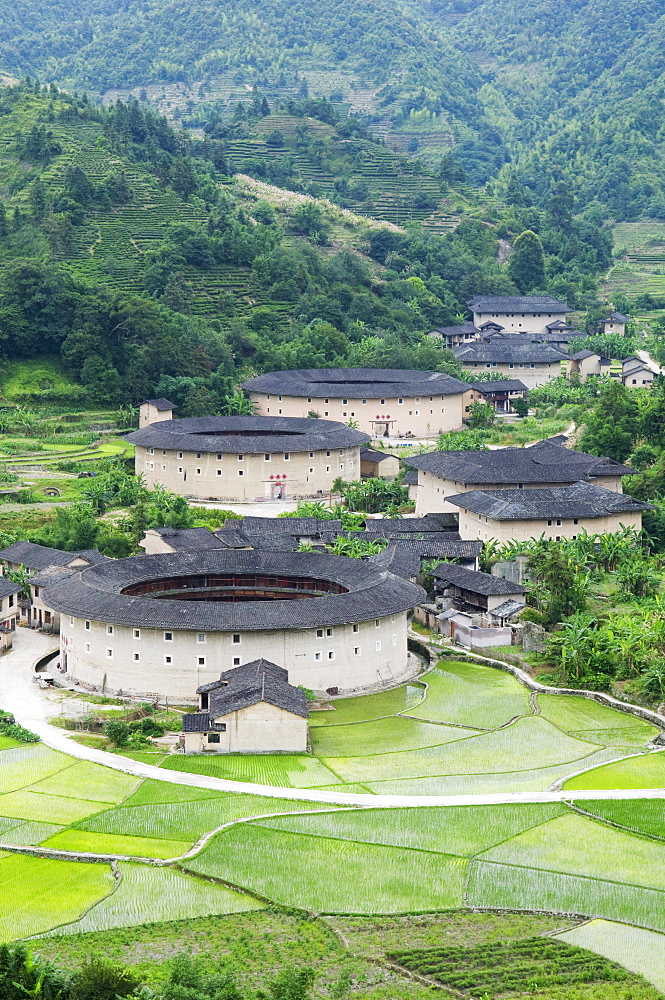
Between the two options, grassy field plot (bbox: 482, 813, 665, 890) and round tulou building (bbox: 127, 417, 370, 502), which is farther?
round tulou building (bbox: 127, 417, 370, 502)

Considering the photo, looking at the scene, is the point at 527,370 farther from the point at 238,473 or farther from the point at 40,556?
the point at 40,556

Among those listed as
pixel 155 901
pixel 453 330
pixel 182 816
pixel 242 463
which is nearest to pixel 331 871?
pixel 155 901

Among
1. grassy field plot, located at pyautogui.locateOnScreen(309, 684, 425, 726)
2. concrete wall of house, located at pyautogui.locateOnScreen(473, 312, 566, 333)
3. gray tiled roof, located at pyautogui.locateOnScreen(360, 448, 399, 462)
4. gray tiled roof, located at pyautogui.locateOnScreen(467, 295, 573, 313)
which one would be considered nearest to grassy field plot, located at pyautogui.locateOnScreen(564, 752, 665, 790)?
grassy field plot, located at pyautogui.locateOnScreen(309, 684, 425, 726)

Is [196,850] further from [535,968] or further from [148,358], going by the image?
[148,358]

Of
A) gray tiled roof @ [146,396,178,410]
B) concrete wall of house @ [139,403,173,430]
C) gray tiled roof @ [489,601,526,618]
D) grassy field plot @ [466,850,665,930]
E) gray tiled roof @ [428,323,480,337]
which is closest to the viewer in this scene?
grassy field plot @ [466,850,665,930]

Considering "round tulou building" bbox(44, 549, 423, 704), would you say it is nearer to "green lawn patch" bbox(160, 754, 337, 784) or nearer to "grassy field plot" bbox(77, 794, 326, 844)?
"green lawn patch" bbox(160, 754, 337, 784)

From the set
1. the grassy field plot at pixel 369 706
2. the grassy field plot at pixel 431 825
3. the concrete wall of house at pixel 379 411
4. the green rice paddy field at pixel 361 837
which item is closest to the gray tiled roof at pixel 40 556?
the grassy field plot at pixel 369 706

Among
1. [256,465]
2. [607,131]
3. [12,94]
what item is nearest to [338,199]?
[12,94]
